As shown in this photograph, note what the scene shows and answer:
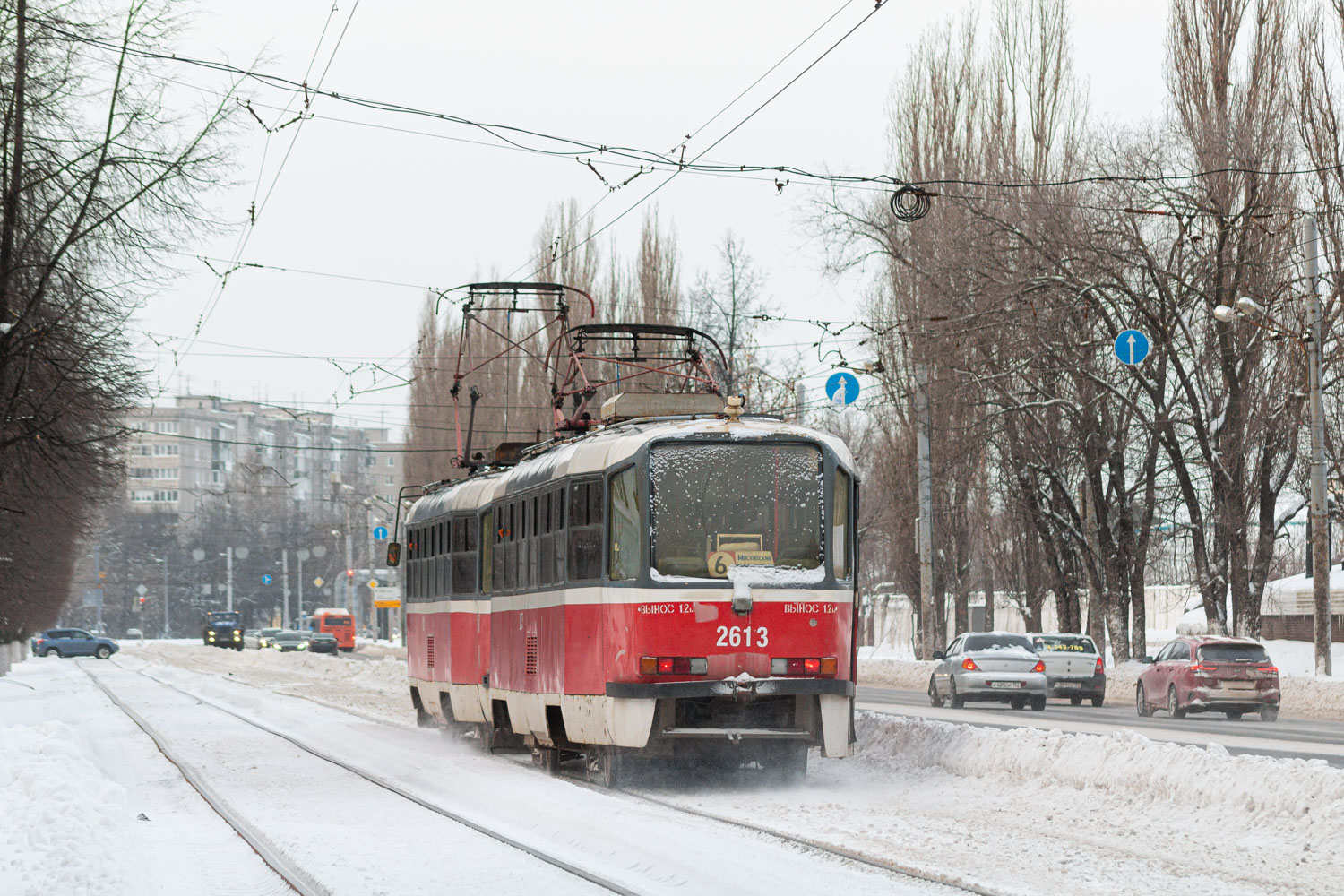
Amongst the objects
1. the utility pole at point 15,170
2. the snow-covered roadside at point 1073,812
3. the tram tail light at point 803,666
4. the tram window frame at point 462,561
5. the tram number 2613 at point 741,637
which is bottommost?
the snow-covered roadside at point 1073,812

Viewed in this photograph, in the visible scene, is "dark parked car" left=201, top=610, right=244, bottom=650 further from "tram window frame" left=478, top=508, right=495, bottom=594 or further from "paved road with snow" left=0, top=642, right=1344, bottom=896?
"tram window frame" left=478, top=508, right=495, bottom=594

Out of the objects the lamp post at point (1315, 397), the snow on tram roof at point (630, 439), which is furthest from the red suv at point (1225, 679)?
the snow on tram roof at point (630, 439)

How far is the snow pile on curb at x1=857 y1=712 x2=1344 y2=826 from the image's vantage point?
12.2 metres

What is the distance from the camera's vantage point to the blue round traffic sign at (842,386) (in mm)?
37812

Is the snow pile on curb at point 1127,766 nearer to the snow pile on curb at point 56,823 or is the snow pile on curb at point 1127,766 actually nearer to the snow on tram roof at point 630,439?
the snow on tram roof at point 630,439

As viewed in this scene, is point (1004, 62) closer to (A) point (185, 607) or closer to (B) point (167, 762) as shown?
(B) point (167, 762)

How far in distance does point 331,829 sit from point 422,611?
11118 mm

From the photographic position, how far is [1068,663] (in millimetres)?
34656

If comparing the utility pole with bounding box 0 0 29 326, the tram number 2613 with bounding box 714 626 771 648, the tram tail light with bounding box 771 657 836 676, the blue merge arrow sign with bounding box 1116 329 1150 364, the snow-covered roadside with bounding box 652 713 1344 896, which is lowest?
the snow-covered roadside with bounding box 652 713 1344 896

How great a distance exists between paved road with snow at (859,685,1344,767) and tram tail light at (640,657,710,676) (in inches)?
261

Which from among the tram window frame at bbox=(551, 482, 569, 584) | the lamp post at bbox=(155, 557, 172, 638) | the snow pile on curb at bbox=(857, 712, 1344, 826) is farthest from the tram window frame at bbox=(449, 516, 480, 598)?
the lamp post at bbox=(155, 557, 172, 638)

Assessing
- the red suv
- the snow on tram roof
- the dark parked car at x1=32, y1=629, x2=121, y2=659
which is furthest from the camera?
the dark parked car at x1=32, y1=629, x2=121, y2=659

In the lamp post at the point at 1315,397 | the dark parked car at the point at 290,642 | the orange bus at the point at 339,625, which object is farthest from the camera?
the orange bus at the point at 339,625

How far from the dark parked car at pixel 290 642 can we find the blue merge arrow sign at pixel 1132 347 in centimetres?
5542
